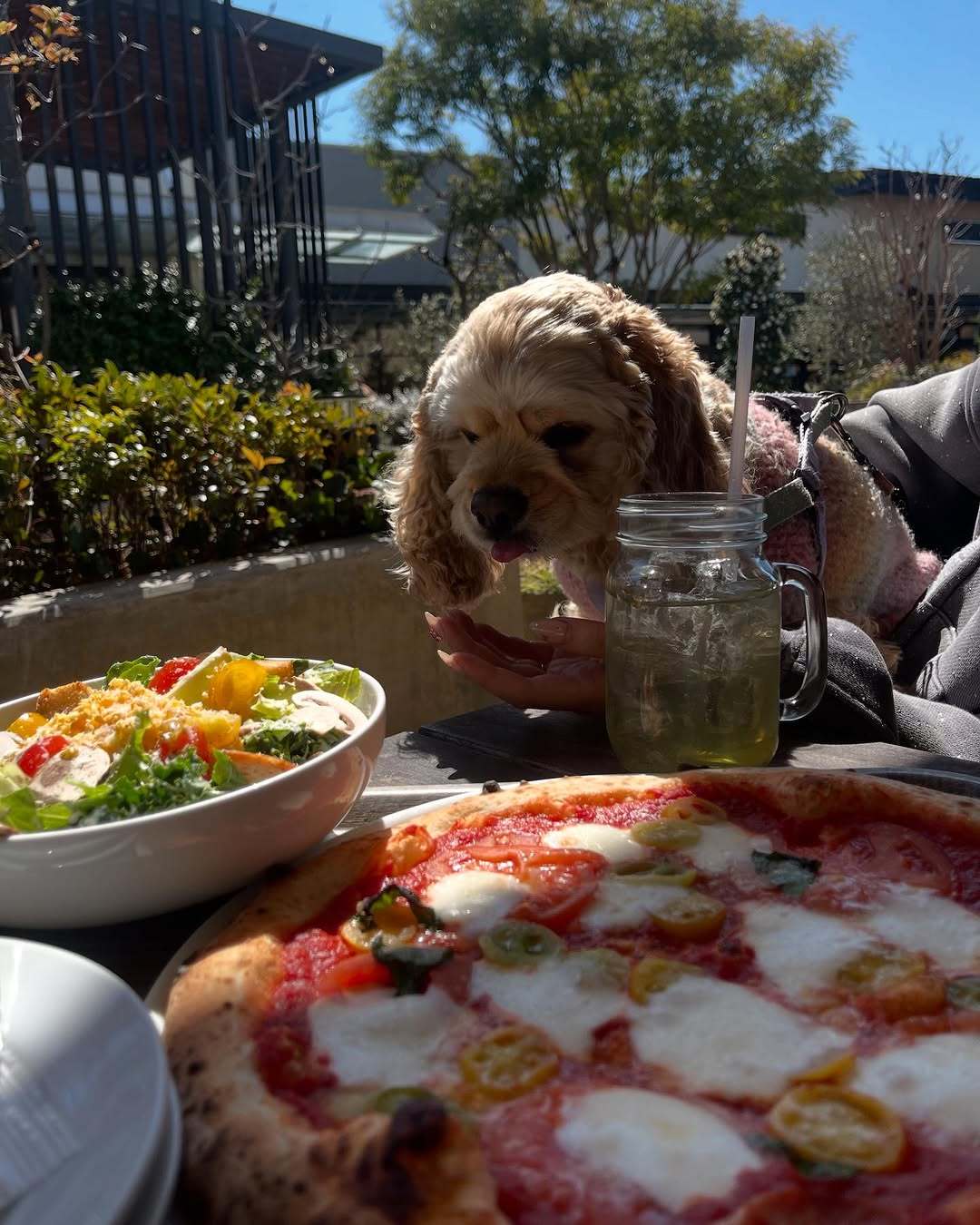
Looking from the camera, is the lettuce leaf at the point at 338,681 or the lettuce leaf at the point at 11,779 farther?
the lettuce leaf at the point at 338,681

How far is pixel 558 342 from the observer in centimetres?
301

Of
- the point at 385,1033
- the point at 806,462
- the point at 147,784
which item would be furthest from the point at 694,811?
the point at 806,462

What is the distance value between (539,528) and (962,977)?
2.24 meters

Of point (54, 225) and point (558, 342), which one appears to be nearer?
point (558, 342)

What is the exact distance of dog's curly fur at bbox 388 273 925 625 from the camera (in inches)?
120

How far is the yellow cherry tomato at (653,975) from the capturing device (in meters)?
0.93

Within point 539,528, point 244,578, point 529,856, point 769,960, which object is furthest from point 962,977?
point 244,578

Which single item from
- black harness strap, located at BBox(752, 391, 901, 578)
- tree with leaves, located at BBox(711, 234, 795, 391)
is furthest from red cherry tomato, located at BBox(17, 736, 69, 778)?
tree with leaves, located at BBox(711, 234, 795, 391)

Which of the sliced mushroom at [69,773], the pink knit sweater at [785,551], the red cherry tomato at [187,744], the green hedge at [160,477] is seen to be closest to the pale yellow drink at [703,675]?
the red cherry tomato at [187,744]

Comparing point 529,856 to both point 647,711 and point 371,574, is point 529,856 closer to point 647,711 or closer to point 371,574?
point 647,711

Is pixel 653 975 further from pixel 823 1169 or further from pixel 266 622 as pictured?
pixel 266 622

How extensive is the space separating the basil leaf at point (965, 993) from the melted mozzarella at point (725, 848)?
278 mm

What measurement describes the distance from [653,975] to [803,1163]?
0.24m

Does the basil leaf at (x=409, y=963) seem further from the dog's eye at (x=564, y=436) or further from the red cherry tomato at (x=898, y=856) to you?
the dog's eye at (x=564, y=436)
